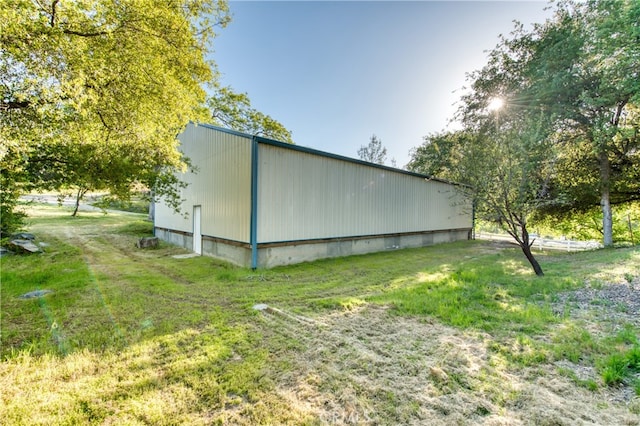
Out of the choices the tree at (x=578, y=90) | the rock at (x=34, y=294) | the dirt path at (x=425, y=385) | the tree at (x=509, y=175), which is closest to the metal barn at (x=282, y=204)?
the tree at (x=509, y=175)

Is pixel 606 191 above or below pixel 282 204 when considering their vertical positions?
above

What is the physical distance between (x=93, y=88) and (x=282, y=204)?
5145 millimetres

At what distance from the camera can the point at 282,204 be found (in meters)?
8.66

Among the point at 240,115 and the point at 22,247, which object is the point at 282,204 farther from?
the point at 240,115

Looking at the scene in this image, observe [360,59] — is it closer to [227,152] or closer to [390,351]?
[227,152]

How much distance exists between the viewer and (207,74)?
25.1ft

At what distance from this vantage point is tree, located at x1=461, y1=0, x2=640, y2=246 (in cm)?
934

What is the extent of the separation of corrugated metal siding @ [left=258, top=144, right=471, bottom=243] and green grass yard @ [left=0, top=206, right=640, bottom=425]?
285 cm

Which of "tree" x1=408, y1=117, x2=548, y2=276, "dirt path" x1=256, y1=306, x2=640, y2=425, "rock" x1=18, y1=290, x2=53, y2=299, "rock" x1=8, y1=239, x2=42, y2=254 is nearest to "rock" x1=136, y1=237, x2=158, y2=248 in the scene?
"rock" x1=8, y1=239, x2=42, y2=254

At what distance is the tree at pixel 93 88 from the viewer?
3721 millimetres

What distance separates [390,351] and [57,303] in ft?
18.9

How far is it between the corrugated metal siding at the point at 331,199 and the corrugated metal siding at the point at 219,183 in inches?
26.8

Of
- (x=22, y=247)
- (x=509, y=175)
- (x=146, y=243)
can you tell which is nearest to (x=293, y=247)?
(x=509, y=175)

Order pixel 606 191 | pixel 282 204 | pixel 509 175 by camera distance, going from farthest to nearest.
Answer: pixel 606 191 < pixel 282 204 < pixel 509 175
